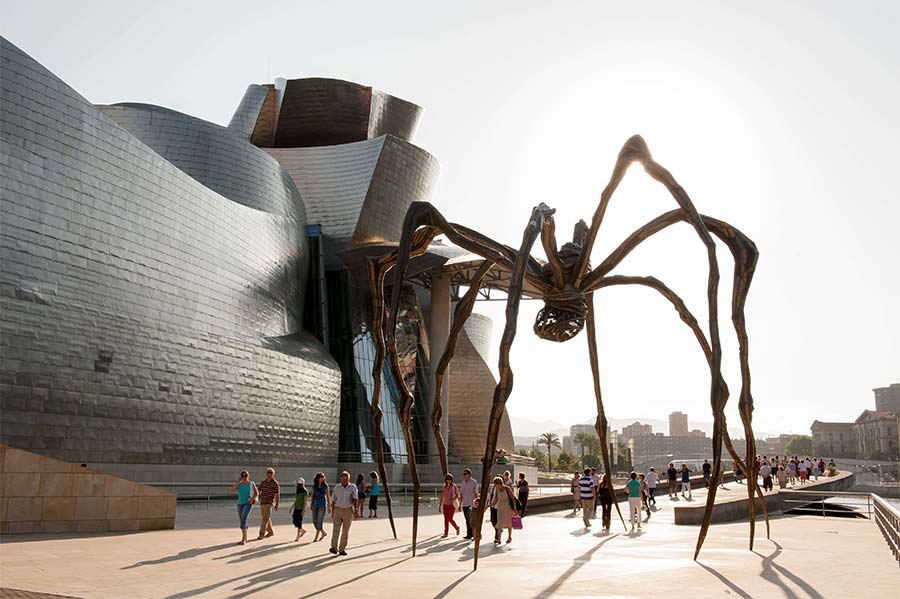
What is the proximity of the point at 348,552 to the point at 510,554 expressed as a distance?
7.83 feet

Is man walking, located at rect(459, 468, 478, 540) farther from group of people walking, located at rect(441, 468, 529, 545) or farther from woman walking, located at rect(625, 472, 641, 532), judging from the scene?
→ woman walking, located at rect(625, 472, 641, 532)

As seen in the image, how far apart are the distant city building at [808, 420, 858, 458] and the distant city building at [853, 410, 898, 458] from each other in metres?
6.65

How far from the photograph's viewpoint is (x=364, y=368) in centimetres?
3912

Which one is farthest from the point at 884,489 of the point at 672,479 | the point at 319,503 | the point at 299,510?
the point at 299,510

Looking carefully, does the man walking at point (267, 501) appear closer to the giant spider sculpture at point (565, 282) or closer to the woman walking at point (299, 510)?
the woman walking at point (299, 510)

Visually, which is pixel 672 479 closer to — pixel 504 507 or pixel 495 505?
pixel 495 505

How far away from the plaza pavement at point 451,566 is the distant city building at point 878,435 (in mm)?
120609

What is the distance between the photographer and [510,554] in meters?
10.6

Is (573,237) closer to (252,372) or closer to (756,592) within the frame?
(756,592)

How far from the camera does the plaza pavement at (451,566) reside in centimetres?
738

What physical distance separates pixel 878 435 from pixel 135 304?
132719 mm

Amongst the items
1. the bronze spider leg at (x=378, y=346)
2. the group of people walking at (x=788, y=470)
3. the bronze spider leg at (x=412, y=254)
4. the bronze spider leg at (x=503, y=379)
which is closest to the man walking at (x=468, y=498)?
the bronze spider leg at (x=378, y=346)

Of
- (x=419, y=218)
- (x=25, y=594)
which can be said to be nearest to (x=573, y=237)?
(x=419, y=218)

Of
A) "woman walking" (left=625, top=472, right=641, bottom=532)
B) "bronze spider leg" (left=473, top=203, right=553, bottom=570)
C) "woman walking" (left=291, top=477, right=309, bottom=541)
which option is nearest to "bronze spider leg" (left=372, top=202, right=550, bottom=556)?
"bronze spider leg" (left=473, top=203, right=553, bottom=570)
